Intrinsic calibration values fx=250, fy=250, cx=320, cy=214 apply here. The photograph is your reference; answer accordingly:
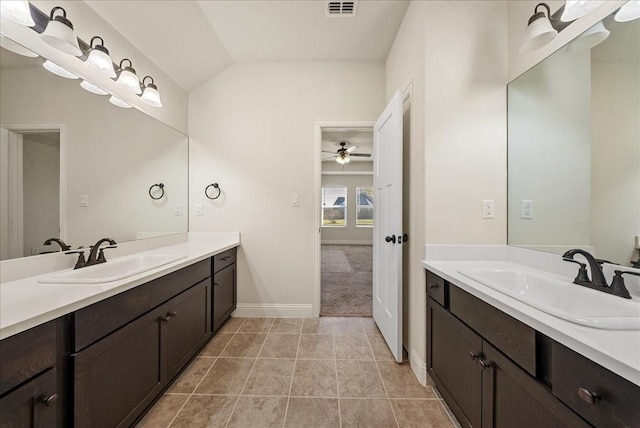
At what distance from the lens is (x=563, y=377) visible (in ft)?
2.41

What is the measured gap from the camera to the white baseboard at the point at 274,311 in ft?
9.02

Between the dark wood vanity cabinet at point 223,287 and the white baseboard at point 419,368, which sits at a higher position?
the dark wood vanity cabinet at point 223,287

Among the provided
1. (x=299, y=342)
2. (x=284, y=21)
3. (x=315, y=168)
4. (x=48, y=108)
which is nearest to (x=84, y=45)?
(x=48, y=108)

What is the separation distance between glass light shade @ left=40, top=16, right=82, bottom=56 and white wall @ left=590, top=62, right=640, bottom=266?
2619mm

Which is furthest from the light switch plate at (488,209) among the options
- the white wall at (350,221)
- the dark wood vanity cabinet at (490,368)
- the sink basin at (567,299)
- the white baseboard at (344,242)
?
the white baseboard at (344,242)

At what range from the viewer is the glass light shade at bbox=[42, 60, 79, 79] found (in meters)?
1.38

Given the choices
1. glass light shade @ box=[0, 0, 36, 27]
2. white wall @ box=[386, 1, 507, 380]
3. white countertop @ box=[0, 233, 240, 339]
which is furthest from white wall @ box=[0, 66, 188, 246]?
white wall @ box=[386, 1, 507, 380]

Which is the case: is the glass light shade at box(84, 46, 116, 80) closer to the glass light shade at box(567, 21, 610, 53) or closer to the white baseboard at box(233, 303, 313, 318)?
the white baseboard at box(233, 303, 313, 318)

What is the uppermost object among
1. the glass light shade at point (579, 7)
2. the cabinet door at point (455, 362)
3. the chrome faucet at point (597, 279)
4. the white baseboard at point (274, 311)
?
the glass light shade at point (579, 7)

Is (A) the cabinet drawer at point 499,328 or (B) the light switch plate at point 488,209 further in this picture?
(B) the light switch plate at point 488,209

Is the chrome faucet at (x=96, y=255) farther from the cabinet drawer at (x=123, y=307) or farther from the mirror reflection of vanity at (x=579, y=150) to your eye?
the mirror reflection of vanity at (x=579, y=150)

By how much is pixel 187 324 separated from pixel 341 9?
8.89 ft

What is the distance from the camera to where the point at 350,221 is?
862 cm

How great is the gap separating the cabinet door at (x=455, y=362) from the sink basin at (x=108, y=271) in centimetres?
172
